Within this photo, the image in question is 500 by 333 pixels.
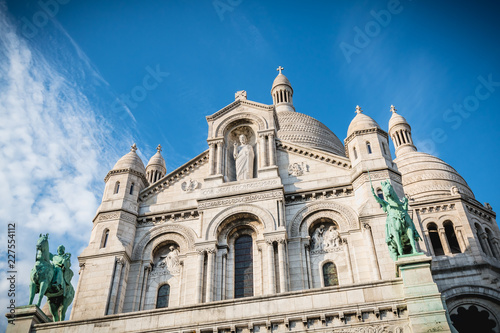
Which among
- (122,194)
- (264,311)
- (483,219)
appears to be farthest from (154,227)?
(483,219)

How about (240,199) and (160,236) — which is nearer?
(240,199)

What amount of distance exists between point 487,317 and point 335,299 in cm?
1628

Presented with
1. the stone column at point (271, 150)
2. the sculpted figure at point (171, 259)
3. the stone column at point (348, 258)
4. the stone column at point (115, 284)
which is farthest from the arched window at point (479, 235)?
the stone column at point (115, 284)

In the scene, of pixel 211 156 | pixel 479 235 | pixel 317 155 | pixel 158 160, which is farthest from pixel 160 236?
pixel 158 160

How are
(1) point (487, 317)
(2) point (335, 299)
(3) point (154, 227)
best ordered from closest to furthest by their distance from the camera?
(2) point (335, 299), (3) point (154, 227), (1) point (487, 317)

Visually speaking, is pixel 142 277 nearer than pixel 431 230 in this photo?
Yes

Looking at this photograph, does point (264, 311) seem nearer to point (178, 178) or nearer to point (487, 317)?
point (178, 178)

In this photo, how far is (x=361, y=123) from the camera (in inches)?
1059

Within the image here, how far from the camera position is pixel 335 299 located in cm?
1546

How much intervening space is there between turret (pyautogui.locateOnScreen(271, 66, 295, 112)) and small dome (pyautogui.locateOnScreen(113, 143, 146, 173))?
25181mm

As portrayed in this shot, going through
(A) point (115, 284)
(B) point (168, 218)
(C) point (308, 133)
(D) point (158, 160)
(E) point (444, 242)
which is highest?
(D) point (158, 160)

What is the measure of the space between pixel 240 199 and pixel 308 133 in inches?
814

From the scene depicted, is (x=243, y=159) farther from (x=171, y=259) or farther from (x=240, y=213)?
(x=171, y=259)

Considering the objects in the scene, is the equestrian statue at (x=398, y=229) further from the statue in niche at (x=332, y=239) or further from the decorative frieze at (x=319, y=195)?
the decorative frieze at (x=319, y=195)
